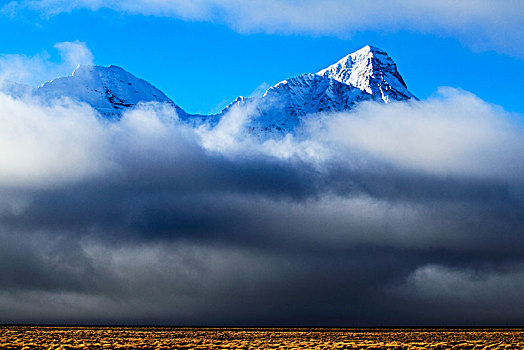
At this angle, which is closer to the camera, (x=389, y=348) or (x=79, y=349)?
(x=79, y=349)

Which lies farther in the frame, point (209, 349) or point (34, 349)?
point (209, 349)

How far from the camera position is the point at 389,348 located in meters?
94.5

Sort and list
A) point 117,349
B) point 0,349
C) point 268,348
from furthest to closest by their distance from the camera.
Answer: point 268,348 → point 117,349 → point 0,349

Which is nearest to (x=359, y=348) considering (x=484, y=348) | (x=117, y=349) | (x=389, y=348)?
(x=389, y=348)

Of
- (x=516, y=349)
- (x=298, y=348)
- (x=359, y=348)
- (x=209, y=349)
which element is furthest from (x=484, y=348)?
(x=209, y=349)

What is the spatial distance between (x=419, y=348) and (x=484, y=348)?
415 inches

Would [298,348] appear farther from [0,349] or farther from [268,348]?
[0,349]

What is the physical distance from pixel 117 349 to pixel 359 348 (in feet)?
115

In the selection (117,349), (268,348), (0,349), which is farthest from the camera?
(268,348)

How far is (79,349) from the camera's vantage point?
284 ft

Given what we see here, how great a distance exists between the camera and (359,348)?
315ft

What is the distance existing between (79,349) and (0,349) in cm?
985

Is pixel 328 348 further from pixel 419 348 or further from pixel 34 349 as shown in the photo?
pixel 34 349

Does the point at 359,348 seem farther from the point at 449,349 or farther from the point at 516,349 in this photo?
the point at 516,349
